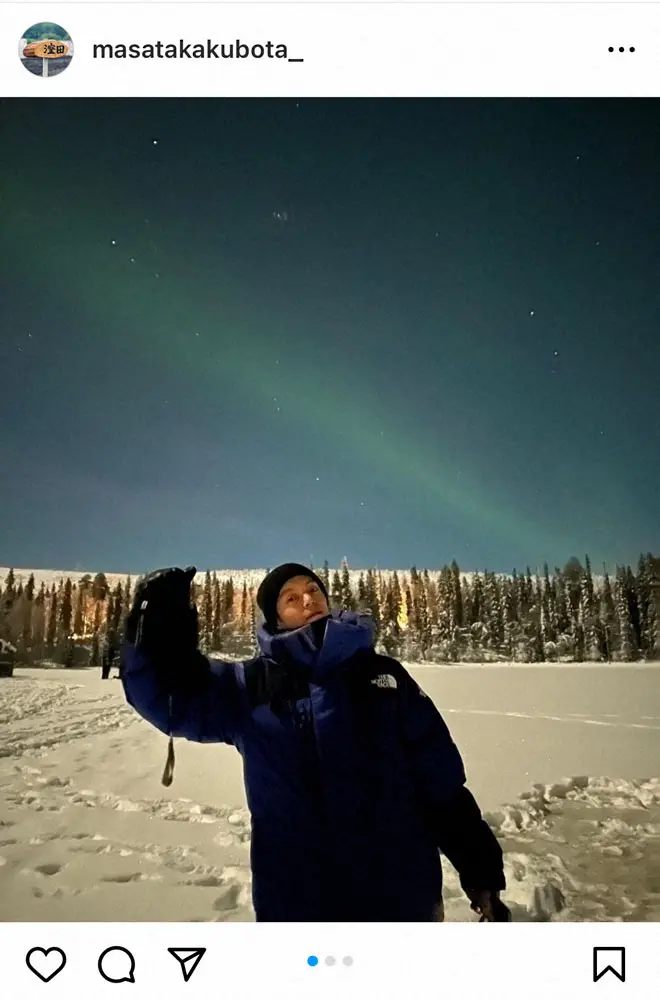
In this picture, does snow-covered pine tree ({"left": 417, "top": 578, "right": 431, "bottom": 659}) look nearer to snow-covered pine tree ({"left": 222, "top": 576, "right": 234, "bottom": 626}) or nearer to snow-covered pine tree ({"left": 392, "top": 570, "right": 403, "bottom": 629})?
snow-covered pine tree ({"left": 392, "top": 570, "right": 403, "bottom": 629})

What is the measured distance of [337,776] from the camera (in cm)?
107

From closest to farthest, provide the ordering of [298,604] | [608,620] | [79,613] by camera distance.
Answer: [298,604] < [79,613] < [608,620]

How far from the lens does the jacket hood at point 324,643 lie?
109 cm

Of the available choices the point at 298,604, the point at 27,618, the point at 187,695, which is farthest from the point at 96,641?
the point at 298,604

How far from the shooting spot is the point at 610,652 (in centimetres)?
209
